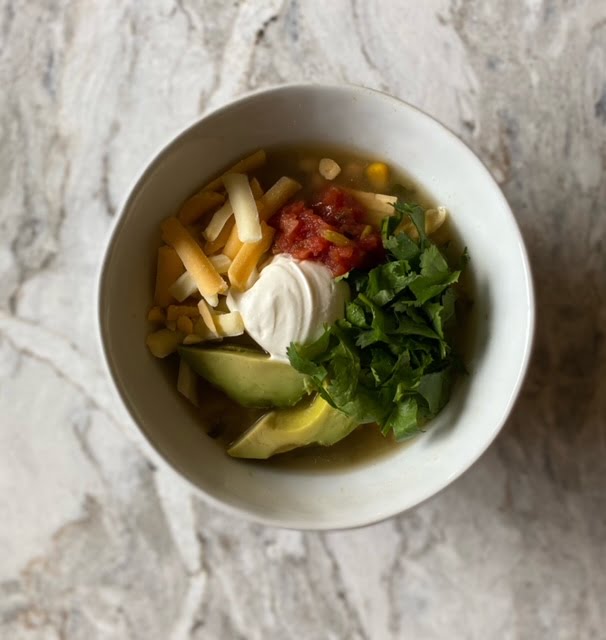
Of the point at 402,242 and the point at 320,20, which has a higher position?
the point at 320,20

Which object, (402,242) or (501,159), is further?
(501,159)

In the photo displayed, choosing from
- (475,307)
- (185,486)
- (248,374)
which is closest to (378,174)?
(475,307)

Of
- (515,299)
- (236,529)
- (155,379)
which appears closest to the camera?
(515,299)

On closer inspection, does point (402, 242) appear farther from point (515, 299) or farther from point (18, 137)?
point (18, 137)

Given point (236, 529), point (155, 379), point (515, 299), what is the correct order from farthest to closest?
point (236, 529) → point (155, 379) → point (515, 299)

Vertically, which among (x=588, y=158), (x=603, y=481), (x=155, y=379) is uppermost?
(x=588, y=158)

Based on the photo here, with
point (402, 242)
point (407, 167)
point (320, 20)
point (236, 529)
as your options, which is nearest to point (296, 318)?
point (402, 242)

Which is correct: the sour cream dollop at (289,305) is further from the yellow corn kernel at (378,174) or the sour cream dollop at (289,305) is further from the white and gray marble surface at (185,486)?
the white and gray marble surface at (185,486)

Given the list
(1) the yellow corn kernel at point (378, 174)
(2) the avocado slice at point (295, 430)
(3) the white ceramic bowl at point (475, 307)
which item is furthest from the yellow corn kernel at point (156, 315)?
(1) the yellow corn kernel at point (378, 174)
